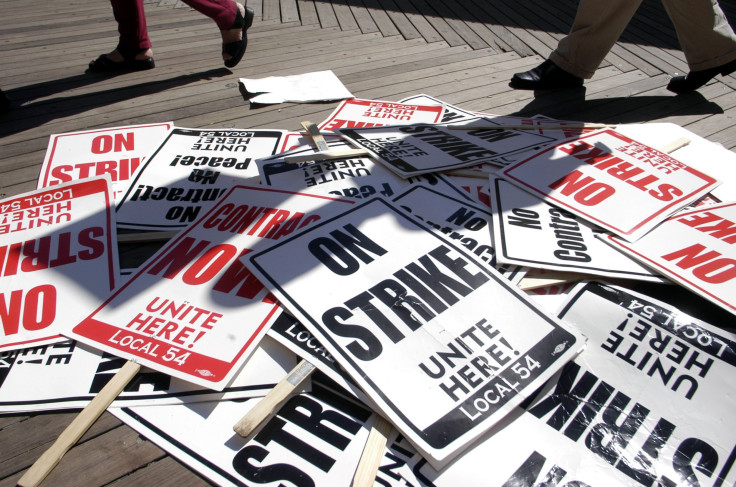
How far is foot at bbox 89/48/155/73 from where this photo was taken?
3.25 m

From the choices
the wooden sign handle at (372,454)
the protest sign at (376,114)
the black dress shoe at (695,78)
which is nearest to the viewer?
the wooden sign handle at (372,454)

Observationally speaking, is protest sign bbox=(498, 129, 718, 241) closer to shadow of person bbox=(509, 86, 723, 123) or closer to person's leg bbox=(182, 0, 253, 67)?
shadow of person bbox=(509, 86, 723, 123)

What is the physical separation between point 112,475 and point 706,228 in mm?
1967

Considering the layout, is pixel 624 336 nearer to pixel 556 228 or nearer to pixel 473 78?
pixel 556 228

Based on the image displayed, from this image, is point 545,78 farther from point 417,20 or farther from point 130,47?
point 130,47

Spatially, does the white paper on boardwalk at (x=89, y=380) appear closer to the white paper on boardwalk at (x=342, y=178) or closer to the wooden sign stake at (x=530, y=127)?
the white paper on boardwalk at (x=342, y=178)

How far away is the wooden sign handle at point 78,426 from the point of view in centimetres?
112

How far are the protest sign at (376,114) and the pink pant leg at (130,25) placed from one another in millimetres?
1501

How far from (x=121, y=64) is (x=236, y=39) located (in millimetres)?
841

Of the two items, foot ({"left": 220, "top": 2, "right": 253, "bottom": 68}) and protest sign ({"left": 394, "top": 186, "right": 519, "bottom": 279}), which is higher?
foot ({"left": 220, "top": 2, "right": 253, "bottom": 68})

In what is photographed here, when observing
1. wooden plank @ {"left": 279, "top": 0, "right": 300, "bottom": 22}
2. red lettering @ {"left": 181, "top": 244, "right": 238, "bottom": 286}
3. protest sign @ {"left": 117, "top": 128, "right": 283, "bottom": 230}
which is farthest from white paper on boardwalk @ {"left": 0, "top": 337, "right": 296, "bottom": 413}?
wooden plank @ {"left": 279, "top": 0, "right": 300, "bottom": 22}

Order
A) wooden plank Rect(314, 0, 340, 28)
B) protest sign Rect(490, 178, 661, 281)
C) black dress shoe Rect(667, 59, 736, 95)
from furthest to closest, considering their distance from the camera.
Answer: wooden plank Rect(314, 0, 340, 28), black dress shoe Rect(667, 59, 736, 95), protest sign Rect(490, 178, 661, 281)

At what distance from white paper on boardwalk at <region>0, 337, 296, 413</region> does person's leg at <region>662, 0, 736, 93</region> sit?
296 cm

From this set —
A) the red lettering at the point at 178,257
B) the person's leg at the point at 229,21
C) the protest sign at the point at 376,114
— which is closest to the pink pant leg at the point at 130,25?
the person's leg at the point at 229,21
